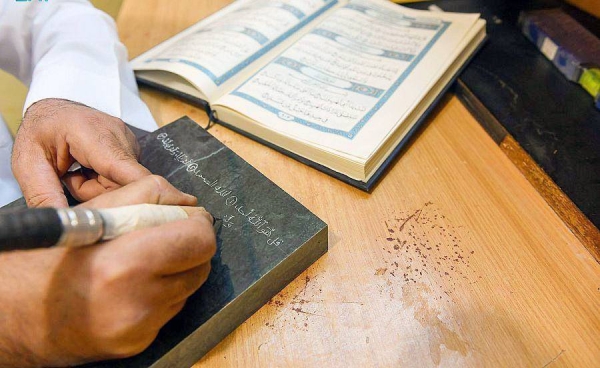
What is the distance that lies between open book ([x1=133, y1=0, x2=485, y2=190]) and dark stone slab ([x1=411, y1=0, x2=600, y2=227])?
6cm

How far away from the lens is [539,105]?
0.65 metres

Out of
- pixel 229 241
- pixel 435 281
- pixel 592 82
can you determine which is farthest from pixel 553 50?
pixel 229 241

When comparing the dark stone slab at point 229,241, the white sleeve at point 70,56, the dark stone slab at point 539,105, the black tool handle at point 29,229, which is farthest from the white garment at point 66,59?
the dark stone slab at point 539,105

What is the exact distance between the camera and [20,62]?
2.65ft

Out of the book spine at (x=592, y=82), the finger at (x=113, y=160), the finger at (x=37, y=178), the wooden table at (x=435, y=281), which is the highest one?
the book spine at (x=592, y=82)

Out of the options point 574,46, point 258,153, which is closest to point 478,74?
point 574,46

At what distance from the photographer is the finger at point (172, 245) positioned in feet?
1.16

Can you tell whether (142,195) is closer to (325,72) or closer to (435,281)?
(435,281)

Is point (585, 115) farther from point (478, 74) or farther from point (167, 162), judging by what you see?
point (167, 162)

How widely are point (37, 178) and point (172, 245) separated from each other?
0.27 meters

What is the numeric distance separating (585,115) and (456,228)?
292 millimetres

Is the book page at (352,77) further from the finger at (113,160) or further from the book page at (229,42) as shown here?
the finger at (113,160)

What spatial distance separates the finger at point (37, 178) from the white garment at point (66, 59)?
13 cm

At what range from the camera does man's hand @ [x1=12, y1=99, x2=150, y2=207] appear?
505 millimetres
